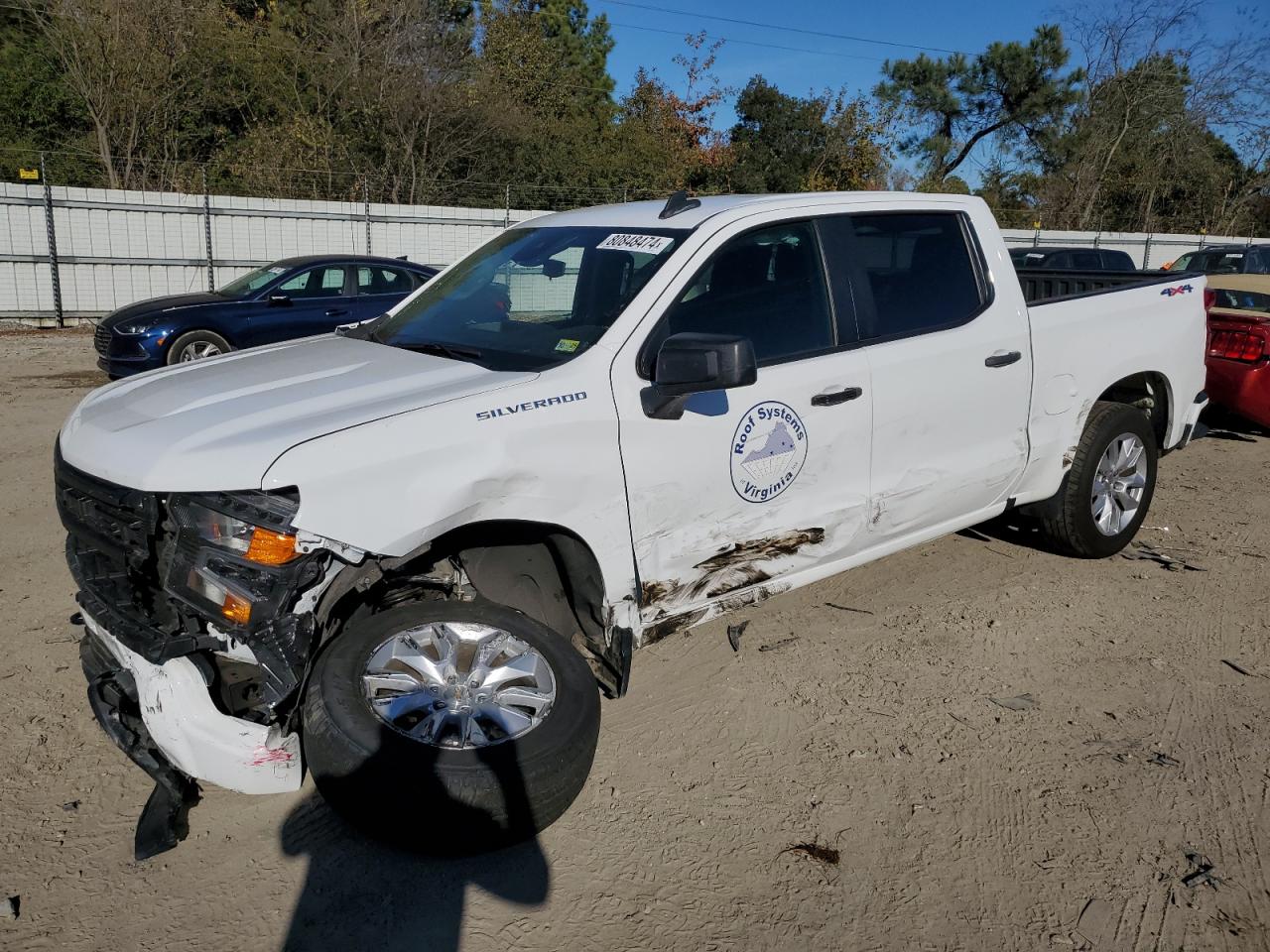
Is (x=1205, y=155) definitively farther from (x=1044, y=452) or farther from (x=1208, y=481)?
(x=1044, y=452)

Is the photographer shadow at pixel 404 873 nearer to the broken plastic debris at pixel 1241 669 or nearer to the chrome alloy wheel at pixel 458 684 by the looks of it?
the chrome alloy wheel at pixel 458 684

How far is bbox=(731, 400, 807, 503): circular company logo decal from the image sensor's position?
3.54 metres

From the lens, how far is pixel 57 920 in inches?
104

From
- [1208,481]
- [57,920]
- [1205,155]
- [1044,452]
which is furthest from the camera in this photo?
[1205,155]

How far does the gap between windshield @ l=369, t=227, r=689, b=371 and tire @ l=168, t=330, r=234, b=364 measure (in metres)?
7.66

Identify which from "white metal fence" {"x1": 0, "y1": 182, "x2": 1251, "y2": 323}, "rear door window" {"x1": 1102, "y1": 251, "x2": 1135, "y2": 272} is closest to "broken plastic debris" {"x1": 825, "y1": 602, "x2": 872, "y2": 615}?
"rear door window" {"x1": 1102, "y1": 251, "x2": 1135, "y2": 272}

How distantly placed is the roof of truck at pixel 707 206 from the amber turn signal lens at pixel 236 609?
80.6 inches

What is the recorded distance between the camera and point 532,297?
3992 mm

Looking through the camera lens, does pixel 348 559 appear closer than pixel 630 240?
Yes

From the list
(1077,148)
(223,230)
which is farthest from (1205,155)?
(223,230)

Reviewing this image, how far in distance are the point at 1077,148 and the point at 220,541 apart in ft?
137

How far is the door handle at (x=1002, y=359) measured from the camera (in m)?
4.33

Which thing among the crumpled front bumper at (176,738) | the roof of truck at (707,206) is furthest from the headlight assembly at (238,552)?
the roof of truck at (707,206)

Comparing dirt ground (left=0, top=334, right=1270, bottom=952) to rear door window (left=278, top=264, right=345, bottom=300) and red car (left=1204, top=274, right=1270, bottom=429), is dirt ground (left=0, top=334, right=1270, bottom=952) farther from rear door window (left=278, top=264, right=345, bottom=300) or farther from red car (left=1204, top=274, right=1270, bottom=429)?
rear door window (left=278, top=264, right=345, bottom=300)
